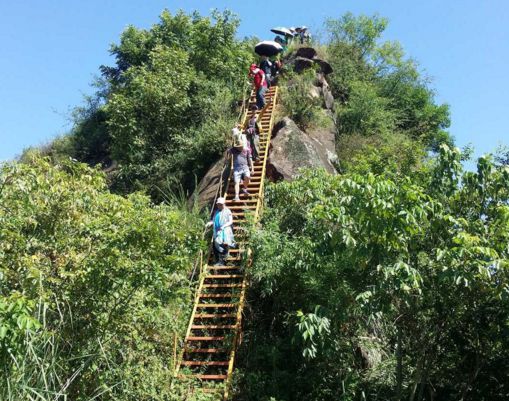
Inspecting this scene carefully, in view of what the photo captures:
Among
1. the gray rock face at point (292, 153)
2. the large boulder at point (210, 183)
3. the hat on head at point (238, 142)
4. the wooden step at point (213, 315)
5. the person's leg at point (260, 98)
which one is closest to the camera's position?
the wooden step at point (213, 315)

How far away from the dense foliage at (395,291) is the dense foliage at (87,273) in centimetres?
175

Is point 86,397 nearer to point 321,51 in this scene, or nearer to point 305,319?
point 305,319

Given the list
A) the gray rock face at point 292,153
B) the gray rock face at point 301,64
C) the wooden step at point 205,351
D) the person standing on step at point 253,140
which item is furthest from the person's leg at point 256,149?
the gray rock face at point 301,64

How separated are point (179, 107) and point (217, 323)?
30.9 ft

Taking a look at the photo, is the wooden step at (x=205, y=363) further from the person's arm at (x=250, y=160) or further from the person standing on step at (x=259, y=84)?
the person standing on step at (x=259, y=84)

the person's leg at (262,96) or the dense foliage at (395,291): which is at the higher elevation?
the person's leg at (262,96)

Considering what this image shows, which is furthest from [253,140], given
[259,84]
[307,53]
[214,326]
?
[307,53]

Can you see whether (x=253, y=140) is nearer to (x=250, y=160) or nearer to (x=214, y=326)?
(x=250, y=160)

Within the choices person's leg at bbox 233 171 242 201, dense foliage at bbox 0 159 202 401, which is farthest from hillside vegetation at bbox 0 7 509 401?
person's leg at bbox 233 171 242 201

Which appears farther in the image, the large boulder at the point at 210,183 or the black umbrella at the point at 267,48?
the black umbrella at the point at 267,48

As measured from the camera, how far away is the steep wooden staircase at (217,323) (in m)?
8.34

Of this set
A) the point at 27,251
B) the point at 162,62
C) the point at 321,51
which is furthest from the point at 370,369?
the point at 321,51

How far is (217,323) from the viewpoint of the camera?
9414 millimetres

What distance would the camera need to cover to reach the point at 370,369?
335 inches
